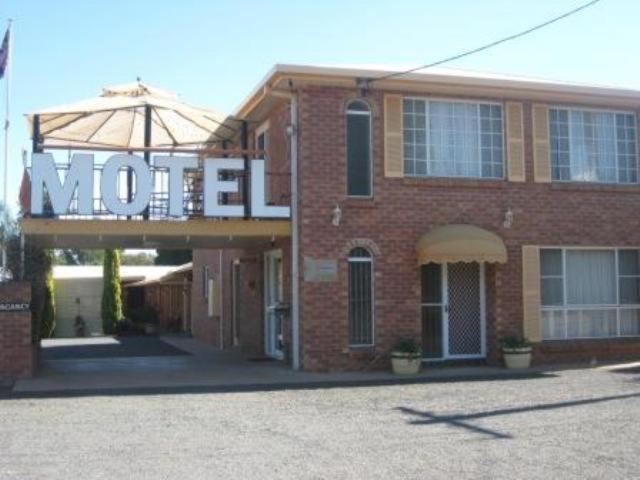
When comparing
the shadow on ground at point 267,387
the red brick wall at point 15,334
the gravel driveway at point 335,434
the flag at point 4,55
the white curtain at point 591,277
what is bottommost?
the gravel driveway at point 335,434

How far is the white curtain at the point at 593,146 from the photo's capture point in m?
18.2

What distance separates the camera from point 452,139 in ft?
56.9

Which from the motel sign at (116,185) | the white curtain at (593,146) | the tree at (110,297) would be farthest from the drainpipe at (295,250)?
the tree at (110,297)

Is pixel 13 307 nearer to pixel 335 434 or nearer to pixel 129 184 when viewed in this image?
pixel 129 184

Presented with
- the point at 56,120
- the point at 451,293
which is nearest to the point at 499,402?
the point at 451,293

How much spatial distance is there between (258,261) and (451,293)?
16.0 feet

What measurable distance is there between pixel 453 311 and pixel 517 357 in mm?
1555

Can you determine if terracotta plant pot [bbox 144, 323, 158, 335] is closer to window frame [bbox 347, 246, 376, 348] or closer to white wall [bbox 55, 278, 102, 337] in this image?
white wall [bbox 55, 278, 102, 337]

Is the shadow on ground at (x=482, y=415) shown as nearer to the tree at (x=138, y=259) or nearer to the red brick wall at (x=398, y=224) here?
the red brick wall at (x=398, y=224)

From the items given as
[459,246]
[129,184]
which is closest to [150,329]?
[129,184]

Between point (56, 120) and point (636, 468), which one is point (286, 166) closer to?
point (56, 120)

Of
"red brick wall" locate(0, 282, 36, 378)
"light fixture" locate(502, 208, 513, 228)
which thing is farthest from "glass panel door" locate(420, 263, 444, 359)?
"red brick wall" locate(0, 282, 36, 378)

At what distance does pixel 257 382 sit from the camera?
48.1 feet

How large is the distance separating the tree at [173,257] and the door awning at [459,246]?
124 ft
